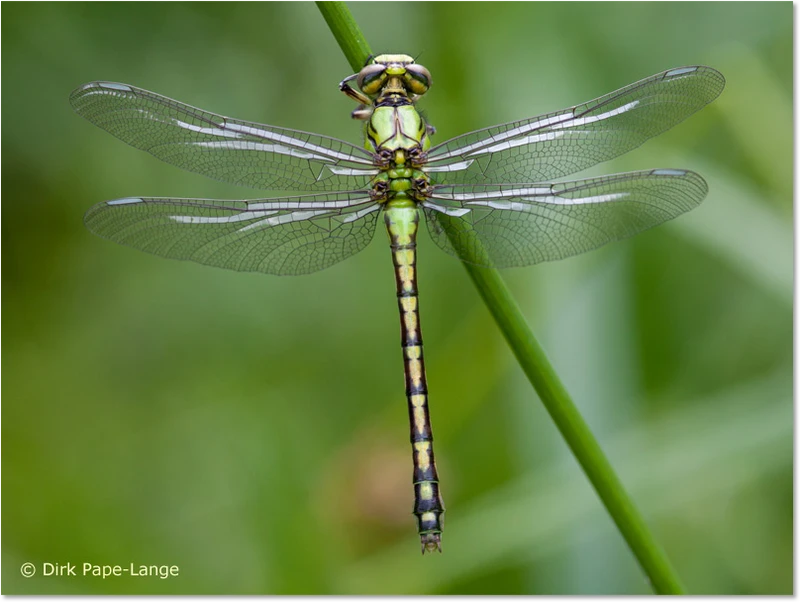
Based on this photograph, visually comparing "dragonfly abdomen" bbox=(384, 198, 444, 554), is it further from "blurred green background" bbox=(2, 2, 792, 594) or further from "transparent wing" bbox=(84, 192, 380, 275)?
"blurred green background" bbox=(2, 2, 792, 594)

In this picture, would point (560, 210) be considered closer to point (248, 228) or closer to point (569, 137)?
point (569, 137)

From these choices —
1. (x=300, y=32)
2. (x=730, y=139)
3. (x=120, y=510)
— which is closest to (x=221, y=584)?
(x=120, y=510)

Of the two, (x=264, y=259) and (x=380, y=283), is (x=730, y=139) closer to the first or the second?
(x=380, y=283)

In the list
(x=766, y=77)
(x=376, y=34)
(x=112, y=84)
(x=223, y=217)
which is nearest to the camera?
(x=112, y=84)

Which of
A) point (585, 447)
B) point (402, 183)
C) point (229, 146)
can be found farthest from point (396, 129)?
point (585, 447)

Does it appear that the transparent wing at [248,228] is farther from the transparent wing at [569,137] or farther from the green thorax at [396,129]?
the transparent wing at [569,137]

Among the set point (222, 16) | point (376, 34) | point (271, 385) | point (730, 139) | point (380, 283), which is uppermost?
point (222, 16)

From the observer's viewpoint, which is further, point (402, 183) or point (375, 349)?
point (375, 349)

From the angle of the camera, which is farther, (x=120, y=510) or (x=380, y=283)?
(x=380, y=283)
